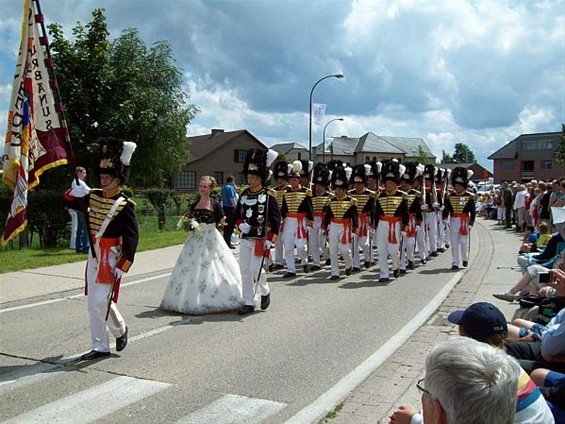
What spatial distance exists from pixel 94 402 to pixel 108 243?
207 centimetres

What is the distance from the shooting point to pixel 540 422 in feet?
9.90

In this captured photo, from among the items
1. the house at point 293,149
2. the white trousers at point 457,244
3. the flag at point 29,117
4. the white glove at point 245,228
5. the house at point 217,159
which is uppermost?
the house at point 293,149

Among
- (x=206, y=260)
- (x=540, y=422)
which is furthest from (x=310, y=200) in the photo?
(x=540, y=422)

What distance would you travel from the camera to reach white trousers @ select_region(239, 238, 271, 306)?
923cm

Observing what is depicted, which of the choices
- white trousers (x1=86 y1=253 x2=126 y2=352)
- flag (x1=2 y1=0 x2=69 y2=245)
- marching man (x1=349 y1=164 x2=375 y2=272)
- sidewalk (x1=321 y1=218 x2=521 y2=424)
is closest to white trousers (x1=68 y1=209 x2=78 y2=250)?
marching man (x1=349 y1=164 x2=375 y2=272)

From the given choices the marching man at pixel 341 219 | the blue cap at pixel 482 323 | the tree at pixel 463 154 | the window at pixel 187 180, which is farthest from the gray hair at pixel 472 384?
the tree at pixel 463 154

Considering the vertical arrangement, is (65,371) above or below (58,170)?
below

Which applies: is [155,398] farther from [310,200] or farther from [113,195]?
[310,200]

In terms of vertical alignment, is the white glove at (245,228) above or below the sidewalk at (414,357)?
above

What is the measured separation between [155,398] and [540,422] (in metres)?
3.61

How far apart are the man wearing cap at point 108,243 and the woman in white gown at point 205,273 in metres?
2.09

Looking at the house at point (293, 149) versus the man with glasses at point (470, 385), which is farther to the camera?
the house at point (293, 149)

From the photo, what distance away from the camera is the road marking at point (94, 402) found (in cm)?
509

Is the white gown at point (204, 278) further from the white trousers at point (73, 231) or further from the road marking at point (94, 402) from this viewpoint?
the white trousers at point (73, 231)
